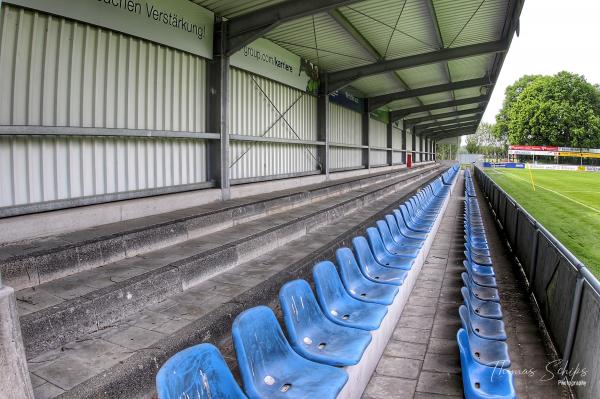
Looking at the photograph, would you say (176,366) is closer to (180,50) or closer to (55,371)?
(55,371)

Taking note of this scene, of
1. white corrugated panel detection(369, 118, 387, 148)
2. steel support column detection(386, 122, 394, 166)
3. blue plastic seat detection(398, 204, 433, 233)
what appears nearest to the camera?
blue plastic seat detection(398, 204, 433, 233)

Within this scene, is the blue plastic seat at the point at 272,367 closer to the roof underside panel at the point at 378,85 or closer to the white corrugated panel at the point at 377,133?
the roof underside panel at the point at 378,85

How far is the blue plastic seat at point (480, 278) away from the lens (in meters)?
5.36

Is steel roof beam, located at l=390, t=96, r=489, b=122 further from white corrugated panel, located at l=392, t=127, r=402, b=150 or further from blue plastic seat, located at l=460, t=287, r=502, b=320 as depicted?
blue plastic seat, located at l=460, t=287, r=502, b=320

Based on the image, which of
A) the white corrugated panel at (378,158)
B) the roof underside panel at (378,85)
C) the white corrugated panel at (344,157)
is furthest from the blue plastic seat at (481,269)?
the white corrugated panel at (378,158)

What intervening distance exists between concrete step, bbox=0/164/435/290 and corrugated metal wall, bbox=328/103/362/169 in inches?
329

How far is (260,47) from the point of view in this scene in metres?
10.4

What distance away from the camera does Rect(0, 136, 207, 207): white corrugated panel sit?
511 cm

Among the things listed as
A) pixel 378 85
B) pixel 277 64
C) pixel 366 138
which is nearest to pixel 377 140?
pixel 366 138

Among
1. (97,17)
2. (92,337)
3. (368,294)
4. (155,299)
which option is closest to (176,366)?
(92,337)

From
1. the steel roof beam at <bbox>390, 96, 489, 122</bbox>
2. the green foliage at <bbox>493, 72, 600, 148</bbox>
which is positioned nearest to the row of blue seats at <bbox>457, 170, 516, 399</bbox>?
the steel roof beam at <bbox>390, 96, 489, 122</bbox>

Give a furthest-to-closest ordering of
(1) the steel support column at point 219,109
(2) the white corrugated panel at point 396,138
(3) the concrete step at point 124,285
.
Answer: (2) the white corrugated panel at point 396,138 < (1) the steel support column at point 219,109 < (3) the concrete step at point 124,285

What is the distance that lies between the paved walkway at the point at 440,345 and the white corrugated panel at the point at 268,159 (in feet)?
16.8

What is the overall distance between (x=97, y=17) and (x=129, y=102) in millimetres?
1333
